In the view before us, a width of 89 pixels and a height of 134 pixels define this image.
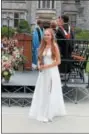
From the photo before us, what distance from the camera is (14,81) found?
10398 mm

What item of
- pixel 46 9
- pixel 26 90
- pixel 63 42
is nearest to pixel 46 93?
pixel 26 90

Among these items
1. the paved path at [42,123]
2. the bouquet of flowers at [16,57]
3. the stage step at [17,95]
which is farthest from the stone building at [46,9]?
the paved path at [42,123]

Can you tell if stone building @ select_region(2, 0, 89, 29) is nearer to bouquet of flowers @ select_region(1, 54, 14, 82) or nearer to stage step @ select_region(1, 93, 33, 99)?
bouquet of flowers @ select_region(1, 54, 14, 82)

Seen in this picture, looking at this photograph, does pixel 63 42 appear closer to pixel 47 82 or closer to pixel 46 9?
pixel 47 82

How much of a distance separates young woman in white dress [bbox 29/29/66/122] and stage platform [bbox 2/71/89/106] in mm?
1416

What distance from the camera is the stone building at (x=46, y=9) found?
53.4 m

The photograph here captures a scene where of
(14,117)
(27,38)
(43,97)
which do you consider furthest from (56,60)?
(27,38)

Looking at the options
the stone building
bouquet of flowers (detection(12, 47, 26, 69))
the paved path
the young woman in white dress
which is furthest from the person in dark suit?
the stone building

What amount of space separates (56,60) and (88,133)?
1.36 meters

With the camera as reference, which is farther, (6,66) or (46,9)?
(46,9)

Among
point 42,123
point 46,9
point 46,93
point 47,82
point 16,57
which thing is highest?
point 46,9

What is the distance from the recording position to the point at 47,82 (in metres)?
7.99

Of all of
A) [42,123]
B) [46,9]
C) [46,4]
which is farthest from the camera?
[46,4]

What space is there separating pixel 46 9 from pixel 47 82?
4651 cm
